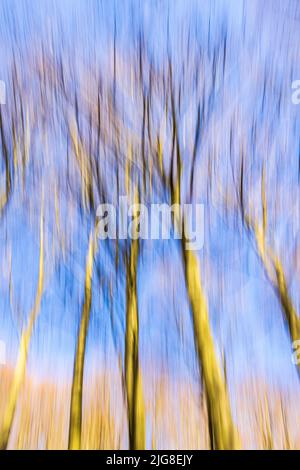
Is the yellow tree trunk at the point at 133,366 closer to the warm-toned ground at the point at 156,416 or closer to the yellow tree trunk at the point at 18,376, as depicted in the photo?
the warm-toned ground at the point at 156,416

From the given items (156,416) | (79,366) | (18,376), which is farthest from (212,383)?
(18,376)

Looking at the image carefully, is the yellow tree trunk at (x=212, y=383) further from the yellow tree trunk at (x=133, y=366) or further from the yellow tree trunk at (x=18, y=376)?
the yellow tree trunk at (x=18, y=376)

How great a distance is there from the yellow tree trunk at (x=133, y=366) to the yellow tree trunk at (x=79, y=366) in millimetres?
149

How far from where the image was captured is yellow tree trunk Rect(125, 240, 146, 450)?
62.8 inches

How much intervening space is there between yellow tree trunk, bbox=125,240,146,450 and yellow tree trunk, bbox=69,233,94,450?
0.15 m

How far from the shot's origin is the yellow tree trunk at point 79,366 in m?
1.61

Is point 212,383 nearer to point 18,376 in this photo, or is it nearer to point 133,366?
point 133,366

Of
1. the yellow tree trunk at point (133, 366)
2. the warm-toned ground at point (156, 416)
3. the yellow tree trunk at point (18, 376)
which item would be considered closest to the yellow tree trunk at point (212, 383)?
the warm-toned ground at point (156, 416)

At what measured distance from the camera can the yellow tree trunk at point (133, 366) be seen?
5.23ft

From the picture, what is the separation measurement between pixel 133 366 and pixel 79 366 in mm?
204

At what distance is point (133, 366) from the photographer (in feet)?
5.43

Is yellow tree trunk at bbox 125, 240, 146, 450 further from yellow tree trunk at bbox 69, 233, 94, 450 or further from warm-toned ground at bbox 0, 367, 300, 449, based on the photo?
yellow tree trunk at bbox 69, 233, 94, 450

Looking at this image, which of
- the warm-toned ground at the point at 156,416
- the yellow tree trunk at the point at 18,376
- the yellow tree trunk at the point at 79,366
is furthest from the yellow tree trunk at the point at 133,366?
the yellow tree trunk at the point at 18,376

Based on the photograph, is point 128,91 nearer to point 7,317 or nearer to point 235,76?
point 235,76
